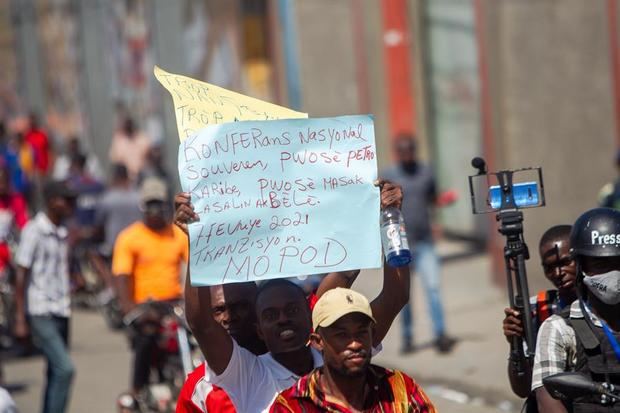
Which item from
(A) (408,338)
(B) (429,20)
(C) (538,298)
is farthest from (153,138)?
(C) (538,298)

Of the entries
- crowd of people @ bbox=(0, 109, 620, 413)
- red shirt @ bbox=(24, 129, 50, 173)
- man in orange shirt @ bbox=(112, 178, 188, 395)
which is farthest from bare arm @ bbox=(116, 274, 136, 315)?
red shirt @ bbox=(24, 129, 50, 173)

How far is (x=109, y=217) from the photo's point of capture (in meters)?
14.9

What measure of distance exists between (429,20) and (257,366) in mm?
12478

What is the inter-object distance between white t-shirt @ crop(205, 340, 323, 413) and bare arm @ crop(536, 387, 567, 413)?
3.20 ft

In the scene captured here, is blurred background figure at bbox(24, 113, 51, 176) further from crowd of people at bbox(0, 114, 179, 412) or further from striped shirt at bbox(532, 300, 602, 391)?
striped shirt at bbox(532, 300, 602, 391)

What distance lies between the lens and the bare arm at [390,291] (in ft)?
18.2

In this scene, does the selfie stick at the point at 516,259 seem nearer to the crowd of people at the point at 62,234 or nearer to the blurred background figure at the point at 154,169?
the crowd of people at the point at 62,234

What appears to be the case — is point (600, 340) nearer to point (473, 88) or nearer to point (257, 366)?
point (257, 366)

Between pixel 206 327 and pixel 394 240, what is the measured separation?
2.68 ft

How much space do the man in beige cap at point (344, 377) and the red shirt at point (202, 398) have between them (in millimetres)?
651

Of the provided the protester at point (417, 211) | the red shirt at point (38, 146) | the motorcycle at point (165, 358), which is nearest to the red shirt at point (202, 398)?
the motorcycle at point (165, 358)

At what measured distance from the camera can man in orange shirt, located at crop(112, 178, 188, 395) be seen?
993 centimetres

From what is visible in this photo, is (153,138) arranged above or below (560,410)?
above

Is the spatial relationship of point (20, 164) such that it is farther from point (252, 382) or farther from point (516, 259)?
point (516, 259)
